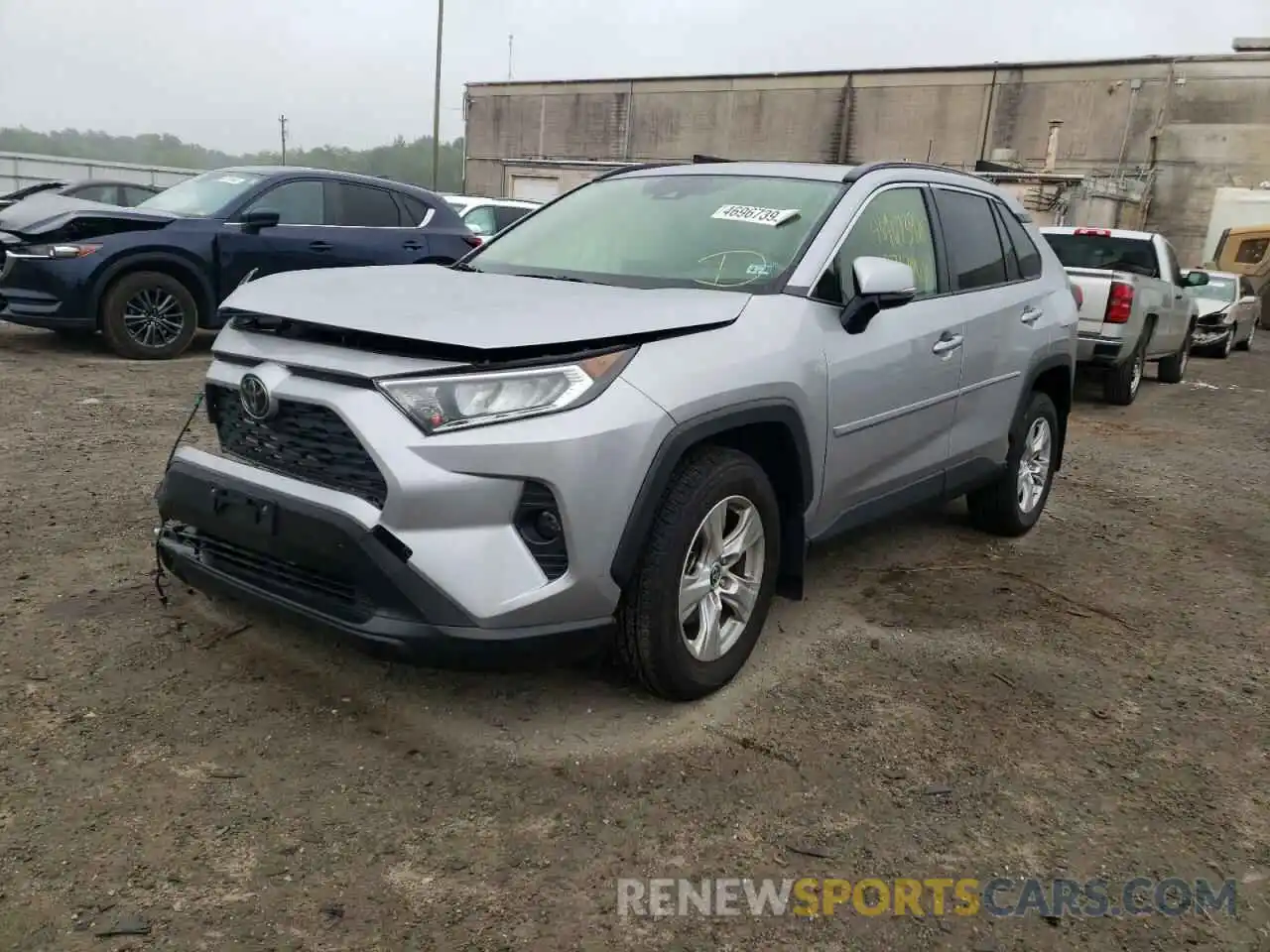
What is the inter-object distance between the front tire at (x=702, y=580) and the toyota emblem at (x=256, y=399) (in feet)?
3.71

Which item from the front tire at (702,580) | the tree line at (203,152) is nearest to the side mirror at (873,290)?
the front tire at (702,580)

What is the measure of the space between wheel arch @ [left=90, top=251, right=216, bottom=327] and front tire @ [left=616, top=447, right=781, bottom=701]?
22.1 feet

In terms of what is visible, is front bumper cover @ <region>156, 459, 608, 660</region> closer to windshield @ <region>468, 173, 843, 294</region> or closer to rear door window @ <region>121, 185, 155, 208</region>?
windshield @ <region>468, 173, 843, 294</region>

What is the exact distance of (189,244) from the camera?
27.2 ft

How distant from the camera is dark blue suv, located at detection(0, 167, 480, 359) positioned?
782 centimetres

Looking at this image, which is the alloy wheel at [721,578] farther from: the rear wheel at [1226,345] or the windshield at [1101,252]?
the rear wheel at [1226,345]

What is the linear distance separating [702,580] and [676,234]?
1.42m

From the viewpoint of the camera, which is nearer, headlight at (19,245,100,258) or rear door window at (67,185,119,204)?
headlight at (19,245,100,258)

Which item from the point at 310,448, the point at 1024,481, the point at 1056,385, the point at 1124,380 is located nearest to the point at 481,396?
the point at 310,448

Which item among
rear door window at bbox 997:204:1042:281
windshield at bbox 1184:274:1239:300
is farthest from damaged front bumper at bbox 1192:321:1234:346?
rear door window at bbox 997:204:1042:281

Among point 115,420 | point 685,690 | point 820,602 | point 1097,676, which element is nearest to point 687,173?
point 820,602

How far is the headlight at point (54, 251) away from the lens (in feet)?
25.4

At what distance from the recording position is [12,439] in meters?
5.72

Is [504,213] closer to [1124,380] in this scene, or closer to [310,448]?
[1124,380]
